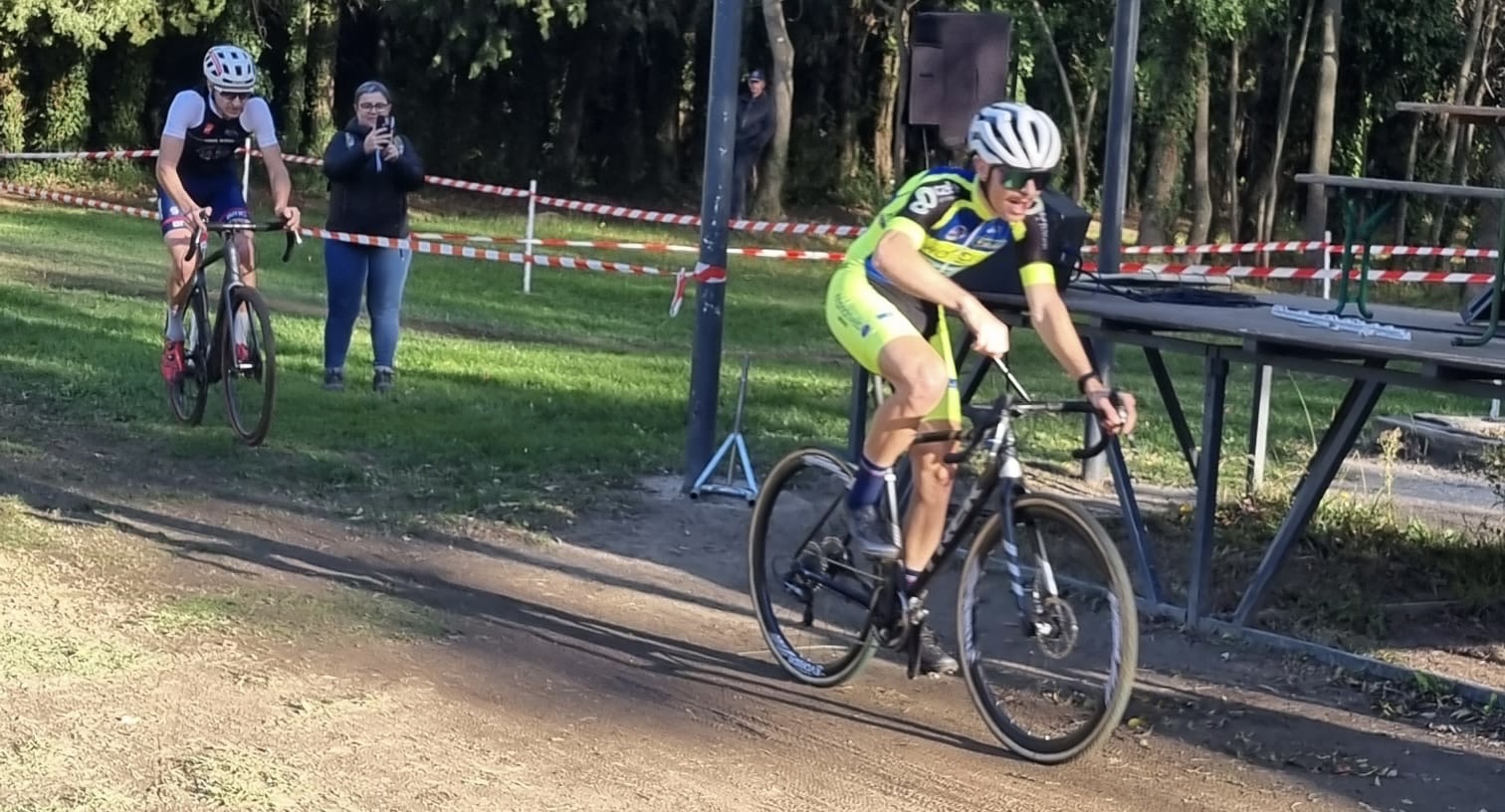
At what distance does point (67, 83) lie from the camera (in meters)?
32.5

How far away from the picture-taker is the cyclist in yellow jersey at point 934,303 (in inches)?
219

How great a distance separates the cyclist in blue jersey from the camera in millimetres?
9633

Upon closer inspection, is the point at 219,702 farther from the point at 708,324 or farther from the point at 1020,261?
the point at 708,324

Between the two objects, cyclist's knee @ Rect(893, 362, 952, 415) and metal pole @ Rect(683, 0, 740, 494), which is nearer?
cyclist's knee @ Rect(893, 362, 952, 415)

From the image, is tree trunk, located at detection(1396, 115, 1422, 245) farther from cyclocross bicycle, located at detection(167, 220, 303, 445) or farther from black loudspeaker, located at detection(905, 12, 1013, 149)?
cyclocross bicycle, located at detection(167, 220, 303, 445)

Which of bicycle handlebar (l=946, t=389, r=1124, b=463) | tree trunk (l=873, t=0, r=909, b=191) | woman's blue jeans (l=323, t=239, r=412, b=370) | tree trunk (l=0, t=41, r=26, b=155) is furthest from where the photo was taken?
tree trunk (l=873, t=0, r=909, b=191)

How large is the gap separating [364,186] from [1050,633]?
6842 millimetres

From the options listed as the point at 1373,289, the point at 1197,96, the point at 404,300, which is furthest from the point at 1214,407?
the point at 1197,96

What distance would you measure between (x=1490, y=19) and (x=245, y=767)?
28.5 metres

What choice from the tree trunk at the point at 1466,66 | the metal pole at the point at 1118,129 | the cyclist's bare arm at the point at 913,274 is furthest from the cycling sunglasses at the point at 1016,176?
the tree trunk at the point at 1466,66

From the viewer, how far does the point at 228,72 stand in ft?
31.4

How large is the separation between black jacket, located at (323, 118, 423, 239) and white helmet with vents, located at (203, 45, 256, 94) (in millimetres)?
1500

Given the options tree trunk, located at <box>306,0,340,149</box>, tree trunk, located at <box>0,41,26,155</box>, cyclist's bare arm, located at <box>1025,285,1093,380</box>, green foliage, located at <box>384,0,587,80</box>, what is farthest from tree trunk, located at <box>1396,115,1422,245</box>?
cyclist's bare arm, located at <box>1025,285,1093,380</box>

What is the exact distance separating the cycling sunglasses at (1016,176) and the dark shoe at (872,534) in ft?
3.61
